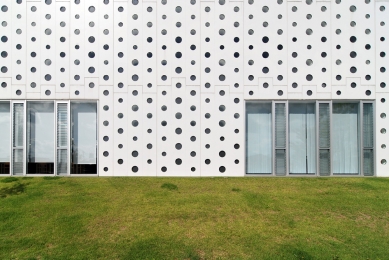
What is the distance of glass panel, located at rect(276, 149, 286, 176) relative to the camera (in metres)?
10.0

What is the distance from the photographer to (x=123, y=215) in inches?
259

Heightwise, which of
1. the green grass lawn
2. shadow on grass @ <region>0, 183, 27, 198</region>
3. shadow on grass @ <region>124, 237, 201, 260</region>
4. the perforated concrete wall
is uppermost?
the perforated concrete wall

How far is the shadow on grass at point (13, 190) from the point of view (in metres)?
7.88

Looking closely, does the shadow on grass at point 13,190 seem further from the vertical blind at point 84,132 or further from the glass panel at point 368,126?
the glass panel at point 368,126

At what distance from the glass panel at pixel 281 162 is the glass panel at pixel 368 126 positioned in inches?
125

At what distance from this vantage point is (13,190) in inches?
324

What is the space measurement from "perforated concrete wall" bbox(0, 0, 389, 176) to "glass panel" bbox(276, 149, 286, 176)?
144cm

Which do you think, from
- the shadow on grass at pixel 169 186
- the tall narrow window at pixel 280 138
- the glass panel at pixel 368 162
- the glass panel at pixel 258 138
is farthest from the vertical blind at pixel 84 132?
the glass panel at pixel 368 162

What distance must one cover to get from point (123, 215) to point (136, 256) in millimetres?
1718

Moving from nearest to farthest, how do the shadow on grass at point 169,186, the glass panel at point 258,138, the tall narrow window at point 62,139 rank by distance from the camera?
the shadow on grass at point 169,186
the tall narrow window at point 62,139
the glass panel at point 258,138

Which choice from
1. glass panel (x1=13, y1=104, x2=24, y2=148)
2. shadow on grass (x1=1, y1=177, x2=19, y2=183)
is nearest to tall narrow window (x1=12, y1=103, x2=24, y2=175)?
glass panel (x1=13, y1=104, x2=24, y2=148)

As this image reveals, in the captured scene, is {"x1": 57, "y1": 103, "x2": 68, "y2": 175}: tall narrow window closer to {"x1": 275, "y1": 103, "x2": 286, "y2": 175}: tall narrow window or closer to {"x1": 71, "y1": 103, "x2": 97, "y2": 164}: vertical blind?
{"x1": 71, "y1": 103, "x2": 97, "y2": 164}: vertical blind

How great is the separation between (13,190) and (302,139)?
33.9ft

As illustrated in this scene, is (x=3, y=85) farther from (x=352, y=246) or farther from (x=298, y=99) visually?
(x=352, y=246)
